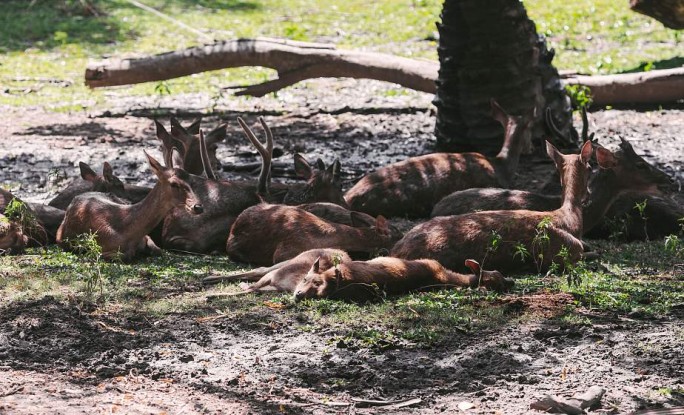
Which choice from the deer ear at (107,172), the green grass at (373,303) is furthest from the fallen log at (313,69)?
the green grass at (373,303)

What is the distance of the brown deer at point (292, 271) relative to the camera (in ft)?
23.8

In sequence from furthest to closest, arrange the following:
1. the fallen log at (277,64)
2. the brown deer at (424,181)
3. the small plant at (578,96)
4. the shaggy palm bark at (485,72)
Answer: the fallen log at (277,64) → the small plant at (578,96) → the shaggy palm bark at (485,72) → the brown deer at (424,181)

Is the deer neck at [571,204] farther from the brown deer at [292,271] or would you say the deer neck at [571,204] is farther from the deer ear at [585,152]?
the brown deer at [292,271]

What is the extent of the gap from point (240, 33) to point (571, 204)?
11633 millimetres

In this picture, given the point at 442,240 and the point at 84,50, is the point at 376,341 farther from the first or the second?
the point at 84,50

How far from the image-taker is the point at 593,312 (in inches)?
259

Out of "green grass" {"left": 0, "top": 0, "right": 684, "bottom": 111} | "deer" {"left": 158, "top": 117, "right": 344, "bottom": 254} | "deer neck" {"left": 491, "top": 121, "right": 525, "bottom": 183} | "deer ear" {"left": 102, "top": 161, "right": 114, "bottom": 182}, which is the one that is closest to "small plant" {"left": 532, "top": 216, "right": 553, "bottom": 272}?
"deer" {"left": 158, "top": 117, "right": 344, "bottom": 254}

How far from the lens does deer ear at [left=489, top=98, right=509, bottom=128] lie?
11.3 m

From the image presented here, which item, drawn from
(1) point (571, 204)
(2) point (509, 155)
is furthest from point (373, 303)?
(2) point (509, 155)

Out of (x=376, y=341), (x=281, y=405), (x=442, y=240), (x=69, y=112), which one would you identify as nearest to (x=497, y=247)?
(x=442, y=240)

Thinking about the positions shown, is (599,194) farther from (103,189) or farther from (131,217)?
(103,189)

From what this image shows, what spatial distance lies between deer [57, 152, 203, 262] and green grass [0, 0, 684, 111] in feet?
23.4

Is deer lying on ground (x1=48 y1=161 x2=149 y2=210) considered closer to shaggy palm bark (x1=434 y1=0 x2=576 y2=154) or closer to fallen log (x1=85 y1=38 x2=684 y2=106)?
shaggy palm bark (x1=434 y1=0 x2=576 y2=154)

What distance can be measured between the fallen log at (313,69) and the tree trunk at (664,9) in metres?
0.84
